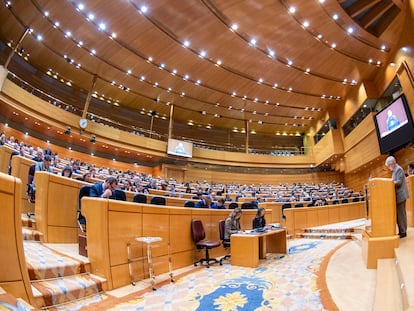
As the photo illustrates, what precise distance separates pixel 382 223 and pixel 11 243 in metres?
3.58

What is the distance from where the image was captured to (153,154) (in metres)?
15.2

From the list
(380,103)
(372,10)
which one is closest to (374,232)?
(372,10)

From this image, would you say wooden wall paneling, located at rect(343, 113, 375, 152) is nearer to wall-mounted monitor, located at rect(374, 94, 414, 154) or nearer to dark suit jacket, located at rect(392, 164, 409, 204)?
wall-mounted monitor, located at rect(374, 94, 414, 154)

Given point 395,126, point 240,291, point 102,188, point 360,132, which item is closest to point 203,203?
point 102,188

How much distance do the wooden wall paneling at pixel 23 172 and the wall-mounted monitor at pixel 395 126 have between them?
11.3 m

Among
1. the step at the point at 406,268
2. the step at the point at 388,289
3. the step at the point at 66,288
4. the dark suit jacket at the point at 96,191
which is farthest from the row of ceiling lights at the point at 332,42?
the step at the point at 66,288

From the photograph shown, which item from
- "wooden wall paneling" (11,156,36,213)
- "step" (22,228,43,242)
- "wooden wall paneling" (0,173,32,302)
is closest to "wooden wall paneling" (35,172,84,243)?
"step" (22,228,43,242)

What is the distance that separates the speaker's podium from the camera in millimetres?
2910

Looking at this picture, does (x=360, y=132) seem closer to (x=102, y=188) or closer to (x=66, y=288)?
(x=102, y=188)

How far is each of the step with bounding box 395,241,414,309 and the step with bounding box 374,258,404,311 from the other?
0.09 metres

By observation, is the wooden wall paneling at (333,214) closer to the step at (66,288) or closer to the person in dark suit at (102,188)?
the person in dark suit at (102,188)

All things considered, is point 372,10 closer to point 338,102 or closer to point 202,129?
point 338,102

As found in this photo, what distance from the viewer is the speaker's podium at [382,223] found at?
9.55 ft

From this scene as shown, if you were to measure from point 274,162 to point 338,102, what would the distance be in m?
5.72
